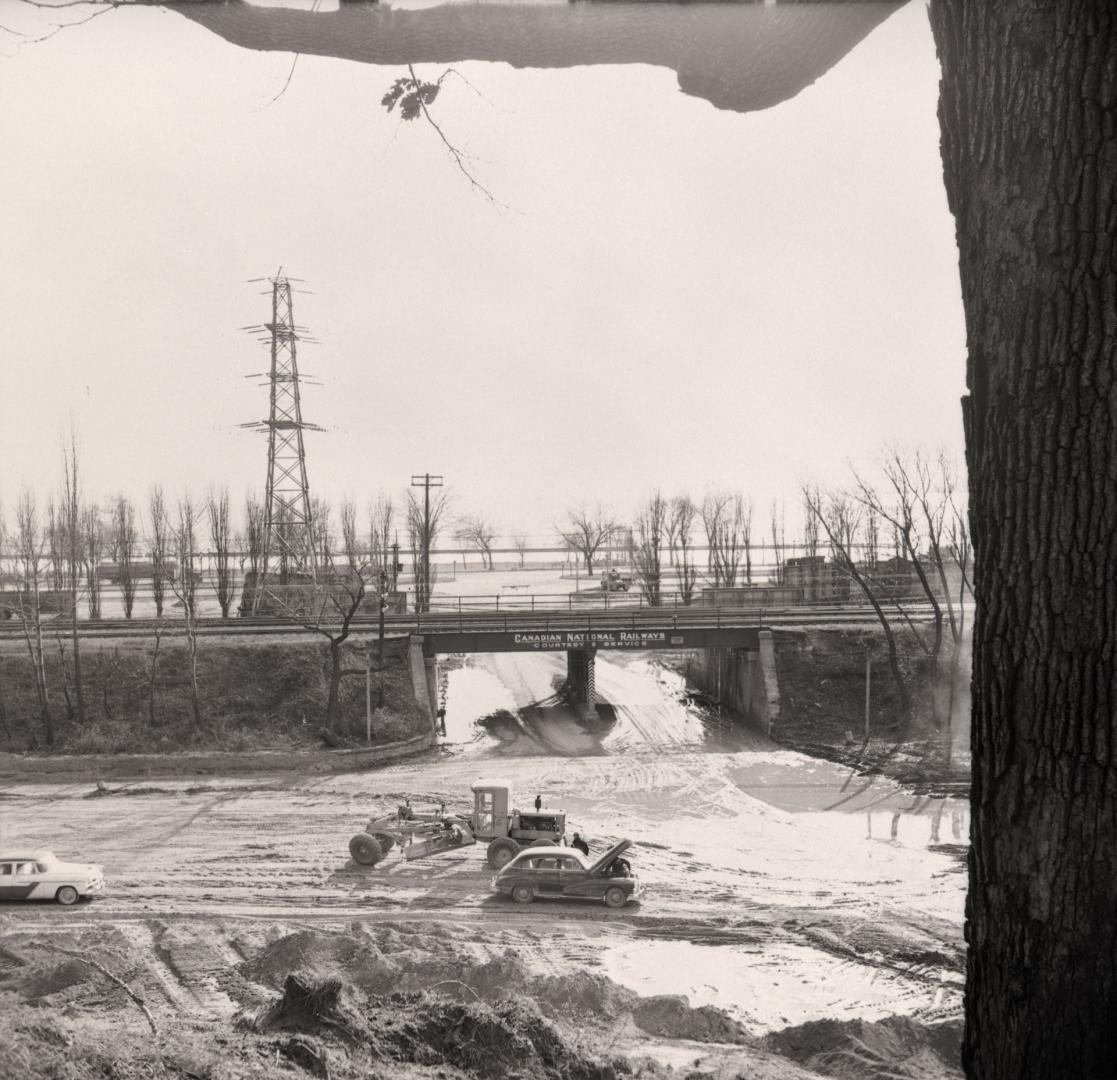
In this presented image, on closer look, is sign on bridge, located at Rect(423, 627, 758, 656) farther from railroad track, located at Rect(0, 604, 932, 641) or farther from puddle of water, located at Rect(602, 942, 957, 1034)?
puddle of water, located at Rect(602, 942, 957, 1034)

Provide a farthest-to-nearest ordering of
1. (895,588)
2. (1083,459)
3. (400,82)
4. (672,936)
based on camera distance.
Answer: (895,588) < (672,936) < (400,82) < (1083,459)

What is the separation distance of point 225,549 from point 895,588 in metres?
36.1

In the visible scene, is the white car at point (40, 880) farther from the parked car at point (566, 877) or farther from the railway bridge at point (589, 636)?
the railway bridge at point (589, 636)

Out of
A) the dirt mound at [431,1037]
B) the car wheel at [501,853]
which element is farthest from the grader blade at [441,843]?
the dirt mound at [431,1037]

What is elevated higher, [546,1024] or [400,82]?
[400,82]

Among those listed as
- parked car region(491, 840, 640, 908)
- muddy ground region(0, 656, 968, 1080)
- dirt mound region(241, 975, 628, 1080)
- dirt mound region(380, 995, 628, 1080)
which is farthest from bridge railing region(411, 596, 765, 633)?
dirt mound region(380, 995, 628, 1080)

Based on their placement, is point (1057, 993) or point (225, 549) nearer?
point (1057, 993)

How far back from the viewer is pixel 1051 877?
296 centimetres

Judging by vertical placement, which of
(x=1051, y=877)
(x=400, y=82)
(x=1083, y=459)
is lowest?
(x=1051, y=877)

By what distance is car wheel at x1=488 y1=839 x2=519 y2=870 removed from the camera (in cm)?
2064

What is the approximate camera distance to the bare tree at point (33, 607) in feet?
110

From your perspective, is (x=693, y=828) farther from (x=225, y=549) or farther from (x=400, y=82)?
(x=225, y=549)

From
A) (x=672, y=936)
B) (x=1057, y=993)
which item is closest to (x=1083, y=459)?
(x=1057, y=993)

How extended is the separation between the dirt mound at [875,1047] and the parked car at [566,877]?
21.1 ft
